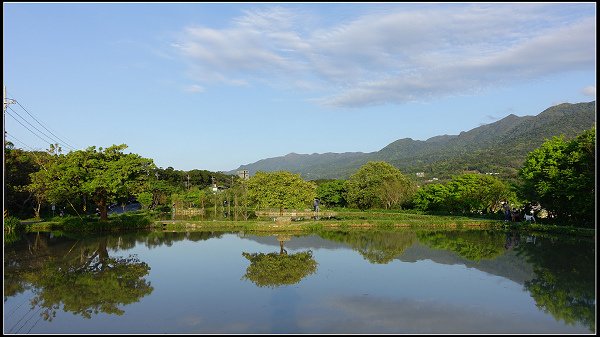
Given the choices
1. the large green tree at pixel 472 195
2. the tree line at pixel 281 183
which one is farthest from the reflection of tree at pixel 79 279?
the large green tree at pixel 472 195

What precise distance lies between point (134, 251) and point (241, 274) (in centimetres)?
727

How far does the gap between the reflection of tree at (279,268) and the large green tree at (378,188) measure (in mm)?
28883

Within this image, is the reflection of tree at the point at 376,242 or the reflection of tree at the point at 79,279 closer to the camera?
the reflection of tree at the point at 79,279

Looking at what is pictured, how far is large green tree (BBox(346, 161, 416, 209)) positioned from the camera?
46844mm

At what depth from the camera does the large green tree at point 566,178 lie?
24.6 m

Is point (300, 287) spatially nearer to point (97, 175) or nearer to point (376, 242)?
point (376, 242)

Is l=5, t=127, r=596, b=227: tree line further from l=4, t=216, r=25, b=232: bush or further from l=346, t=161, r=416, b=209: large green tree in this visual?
l=346, t=161, r=416, b=209: large green tree

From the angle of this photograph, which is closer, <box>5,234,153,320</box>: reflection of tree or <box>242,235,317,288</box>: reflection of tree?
<box>5,234,153,320</box>: reflection of tree

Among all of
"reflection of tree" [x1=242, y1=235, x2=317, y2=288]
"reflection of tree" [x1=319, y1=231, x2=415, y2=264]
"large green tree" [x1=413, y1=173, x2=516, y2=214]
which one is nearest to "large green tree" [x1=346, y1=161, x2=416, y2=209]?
"large green tree" [x1=413, y1=173, x2=516, y2=214]

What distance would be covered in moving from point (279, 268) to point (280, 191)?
37.8 ft

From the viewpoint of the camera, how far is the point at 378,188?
47312 millimetres

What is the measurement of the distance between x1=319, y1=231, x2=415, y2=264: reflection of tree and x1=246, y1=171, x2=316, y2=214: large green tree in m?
2.66

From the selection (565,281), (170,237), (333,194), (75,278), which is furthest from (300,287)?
(333,194)

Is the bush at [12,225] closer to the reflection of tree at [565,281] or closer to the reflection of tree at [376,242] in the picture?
the reflection of tree at [376,242]
